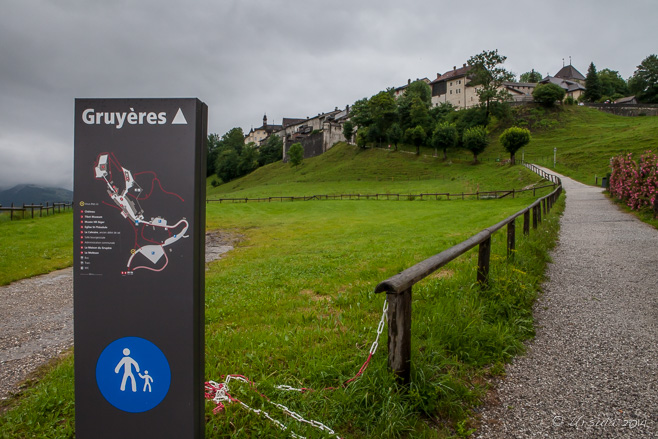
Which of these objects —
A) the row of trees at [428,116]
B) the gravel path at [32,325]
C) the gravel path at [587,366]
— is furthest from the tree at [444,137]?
the gravel path at [32,325]

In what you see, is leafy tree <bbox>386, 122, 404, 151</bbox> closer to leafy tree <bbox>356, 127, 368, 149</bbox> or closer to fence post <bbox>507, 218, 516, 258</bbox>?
leafy tree <bbox>356, 127, 368, 149</bbox>

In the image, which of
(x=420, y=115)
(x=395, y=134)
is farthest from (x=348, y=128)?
(x=420, y=115)

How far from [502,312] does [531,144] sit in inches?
3201

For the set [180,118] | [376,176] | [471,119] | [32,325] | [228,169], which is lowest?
[32,325]

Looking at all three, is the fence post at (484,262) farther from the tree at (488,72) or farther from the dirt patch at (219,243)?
the tree at (488,72)

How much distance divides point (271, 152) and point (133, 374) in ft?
409

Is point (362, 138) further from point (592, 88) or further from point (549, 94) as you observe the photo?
point (592, 88)

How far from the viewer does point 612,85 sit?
383ft

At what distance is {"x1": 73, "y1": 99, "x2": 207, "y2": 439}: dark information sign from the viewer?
2.16 meters

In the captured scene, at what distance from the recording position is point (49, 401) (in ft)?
11.0

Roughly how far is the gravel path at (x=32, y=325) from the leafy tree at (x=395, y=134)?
281 feet

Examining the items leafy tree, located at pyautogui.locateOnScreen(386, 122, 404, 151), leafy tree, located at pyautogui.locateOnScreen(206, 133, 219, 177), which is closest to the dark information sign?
leafy tree, located at pyautogui.locateOnScreen(386, 122, 404, 151)

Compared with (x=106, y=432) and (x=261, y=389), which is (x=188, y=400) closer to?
(x=106, y=432)

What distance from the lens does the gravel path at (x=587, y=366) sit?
297 cm
